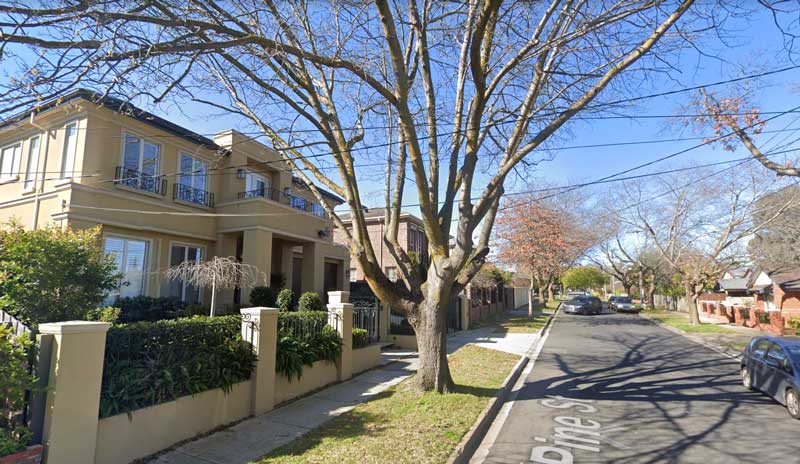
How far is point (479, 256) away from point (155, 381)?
18.0 ft

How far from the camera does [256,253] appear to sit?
14164mm

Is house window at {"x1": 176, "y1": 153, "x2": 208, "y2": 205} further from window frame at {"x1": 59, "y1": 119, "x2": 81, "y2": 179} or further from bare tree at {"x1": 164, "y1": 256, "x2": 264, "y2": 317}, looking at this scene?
window frame at {"x1": 59, "y1": 119, "x2": 81, "y2": 179}

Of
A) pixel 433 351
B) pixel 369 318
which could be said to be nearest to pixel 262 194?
pixel 369 318

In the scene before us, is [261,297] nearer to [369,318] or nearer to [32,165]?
[369,318]

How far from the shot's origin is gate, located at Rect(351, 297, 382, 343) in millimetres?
11516

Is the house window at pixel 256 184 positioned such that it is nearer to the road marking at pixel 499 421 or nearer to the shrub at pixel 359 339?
the shrub at pixel 359 339

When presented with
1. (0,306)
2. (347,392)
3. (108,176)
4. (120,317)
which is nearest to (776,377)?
(347,392)

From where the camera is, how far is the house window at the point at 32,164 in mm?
12500

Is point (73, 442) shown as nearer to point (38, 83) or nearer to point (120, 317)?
point (38, 83)

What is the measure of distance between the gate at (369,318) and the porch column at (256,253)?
3.93 m

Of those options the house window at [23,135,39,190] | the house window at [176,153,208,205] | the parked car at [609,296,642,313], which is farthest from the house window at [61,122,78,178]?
the parked car at [609,296,642,313]

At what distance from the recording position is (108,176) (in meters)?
12.1

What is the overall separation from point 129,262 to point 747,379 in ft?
54.4

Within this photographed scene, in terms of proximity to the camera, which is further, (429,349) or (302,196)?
(302,196)
